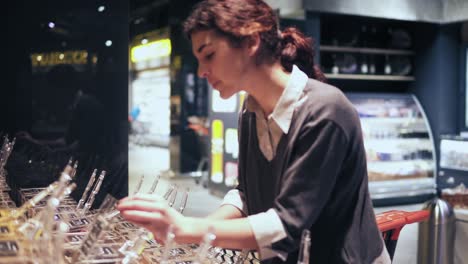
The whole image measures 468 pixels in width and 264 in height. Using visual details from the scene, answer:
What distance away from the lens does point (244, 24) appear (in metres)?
1.21

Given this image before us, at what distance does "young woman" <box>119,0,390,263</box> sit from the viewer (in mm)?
1145

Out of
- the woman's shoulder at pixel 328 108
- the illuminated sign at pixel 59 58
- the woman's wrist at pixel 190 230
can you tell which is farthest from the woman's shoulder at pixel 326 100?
the illuminated sign at pixel 59 58

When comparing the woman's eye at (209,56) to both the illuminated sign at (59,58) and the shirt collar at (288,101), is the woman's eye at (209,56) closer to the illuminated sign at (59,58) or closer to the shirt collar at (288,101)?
Result: the shirt collar at (288,101)

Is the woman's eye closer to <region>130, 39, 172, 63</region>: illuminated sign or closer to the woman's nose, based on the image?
the woman's nose

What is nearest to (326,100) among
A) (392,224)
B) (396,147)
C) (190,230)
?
(190,230)

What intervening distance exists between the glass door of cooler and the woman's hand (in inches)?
258

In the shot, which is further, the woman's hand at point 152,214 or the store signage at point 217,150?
the store signage at point 217,150

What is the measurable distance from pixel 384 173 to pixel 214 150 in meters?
2.36

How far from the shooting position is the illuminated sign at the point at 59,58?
3.00 metres

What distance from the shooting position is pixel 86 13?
3184 millimetres

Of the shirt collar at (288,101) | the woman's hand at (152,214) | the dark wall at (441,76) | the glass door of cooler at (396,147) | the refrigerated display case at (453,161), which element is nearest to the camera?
the woman's hand at (152,214)

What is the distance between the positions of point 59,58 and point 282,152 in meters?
2.14

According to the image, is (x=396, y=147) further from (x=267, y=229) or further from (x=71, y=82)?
(x=267, y=229)

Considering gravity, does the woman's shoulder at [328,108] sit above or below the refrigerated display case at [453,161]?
above
